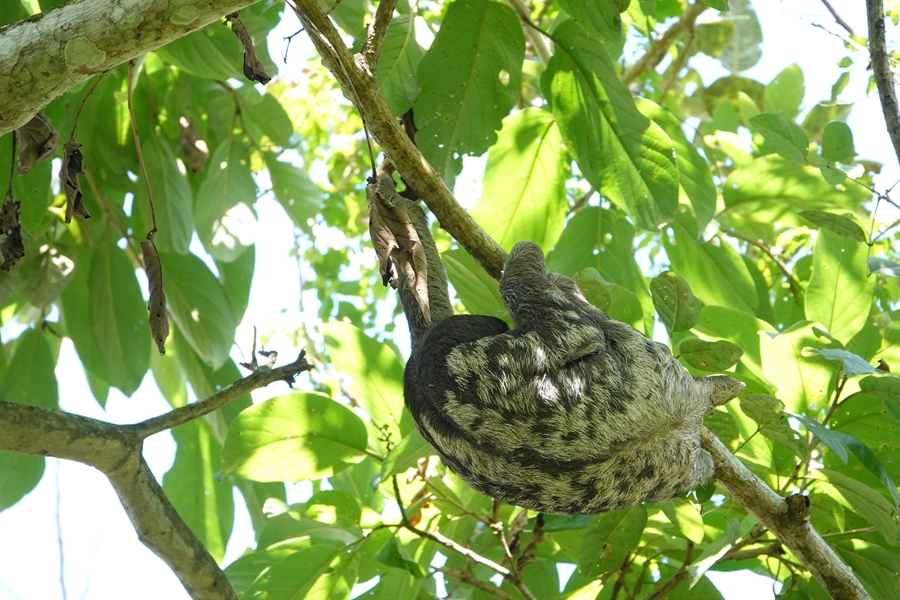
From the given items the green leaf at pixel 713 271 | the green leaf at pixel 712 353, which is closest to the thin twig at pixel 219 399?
the green leaf at pixel 712 353

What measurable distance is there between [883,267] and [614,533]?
1467 mm

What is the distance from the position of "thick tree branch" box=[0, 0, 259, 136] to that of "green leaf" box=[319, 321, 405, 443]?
5.14 feet

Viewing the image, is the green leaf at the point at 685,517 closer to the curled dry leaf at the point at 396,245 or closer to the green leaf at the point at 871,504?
the green leaf at the point at 871,504

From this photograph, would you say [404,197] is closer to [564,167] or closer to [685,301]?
[564,167]

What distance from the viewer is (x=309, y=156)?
8727 millimetres

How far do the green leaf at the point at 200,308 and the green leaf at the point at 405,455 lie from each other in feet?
5.89

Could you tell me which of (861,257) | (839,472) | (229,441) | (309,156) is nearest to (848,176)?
(861,257)

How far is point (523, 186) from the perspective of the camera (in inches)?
162

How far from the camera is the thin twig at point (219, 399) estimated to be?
112 inches

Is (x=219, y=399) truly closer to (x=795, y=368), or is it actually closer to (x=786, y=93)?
(x=795, y=368)

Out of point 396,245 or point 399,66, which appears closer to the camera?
point 396,245

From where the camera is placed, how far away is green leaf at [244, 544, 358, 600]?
10.6 feet

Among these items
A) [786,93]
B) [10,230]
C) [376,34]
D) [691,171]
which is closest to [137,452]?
[10,230]

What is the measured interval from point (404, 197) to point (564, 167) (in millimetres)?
985
